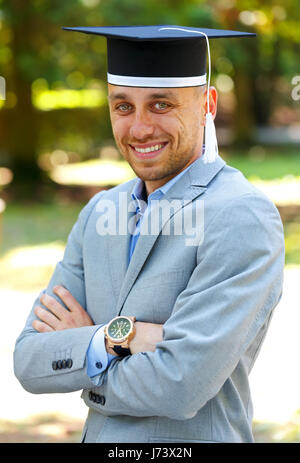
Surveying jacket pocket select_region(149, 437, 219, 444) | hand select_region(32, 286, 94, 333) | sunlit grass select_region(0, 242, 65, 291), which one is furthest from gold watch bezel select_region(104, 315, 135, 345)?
sunlit grass select_region(0, 242, 65, 291)

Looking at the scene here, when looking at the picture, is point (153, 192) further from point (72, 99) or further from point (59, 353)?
point (72, 99)

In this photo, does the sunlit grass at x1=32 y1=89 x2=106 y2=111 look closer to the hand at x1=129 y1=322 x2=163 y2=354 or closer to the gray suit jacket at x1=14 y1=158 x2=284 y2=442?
the gray suit jacket at x1=14 y1=158 x2=284 y2=442

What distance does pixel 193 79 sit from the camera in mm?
2242

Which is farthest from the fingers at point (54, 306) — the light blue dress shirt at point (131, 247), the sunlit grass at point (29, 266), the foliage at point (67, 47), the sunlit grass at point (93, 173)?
the sunlit grass at point (93, 173)

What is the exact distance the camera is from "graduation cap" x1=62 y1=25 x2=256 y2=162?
7.22 feet

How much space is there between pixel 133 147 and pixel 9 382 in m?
3.91

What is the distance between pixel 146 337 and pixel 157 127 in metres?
0.61

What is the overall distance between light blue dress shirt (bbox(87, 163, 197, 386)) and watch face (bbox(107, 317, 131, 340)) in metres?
0.04

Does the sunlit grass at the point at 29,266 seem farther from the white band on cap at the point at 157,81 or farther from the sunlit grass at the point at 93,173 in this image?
the white band on cap at the point at 157,81

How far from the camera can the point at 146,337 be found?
2.12 meters

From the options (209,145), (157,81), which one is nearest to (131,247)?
(209,145)

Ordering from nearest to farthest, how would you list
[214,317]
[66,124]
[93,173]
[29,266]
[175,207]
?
[214,317]
[175,207]
[29,266]
[66,124]
[93,173]
